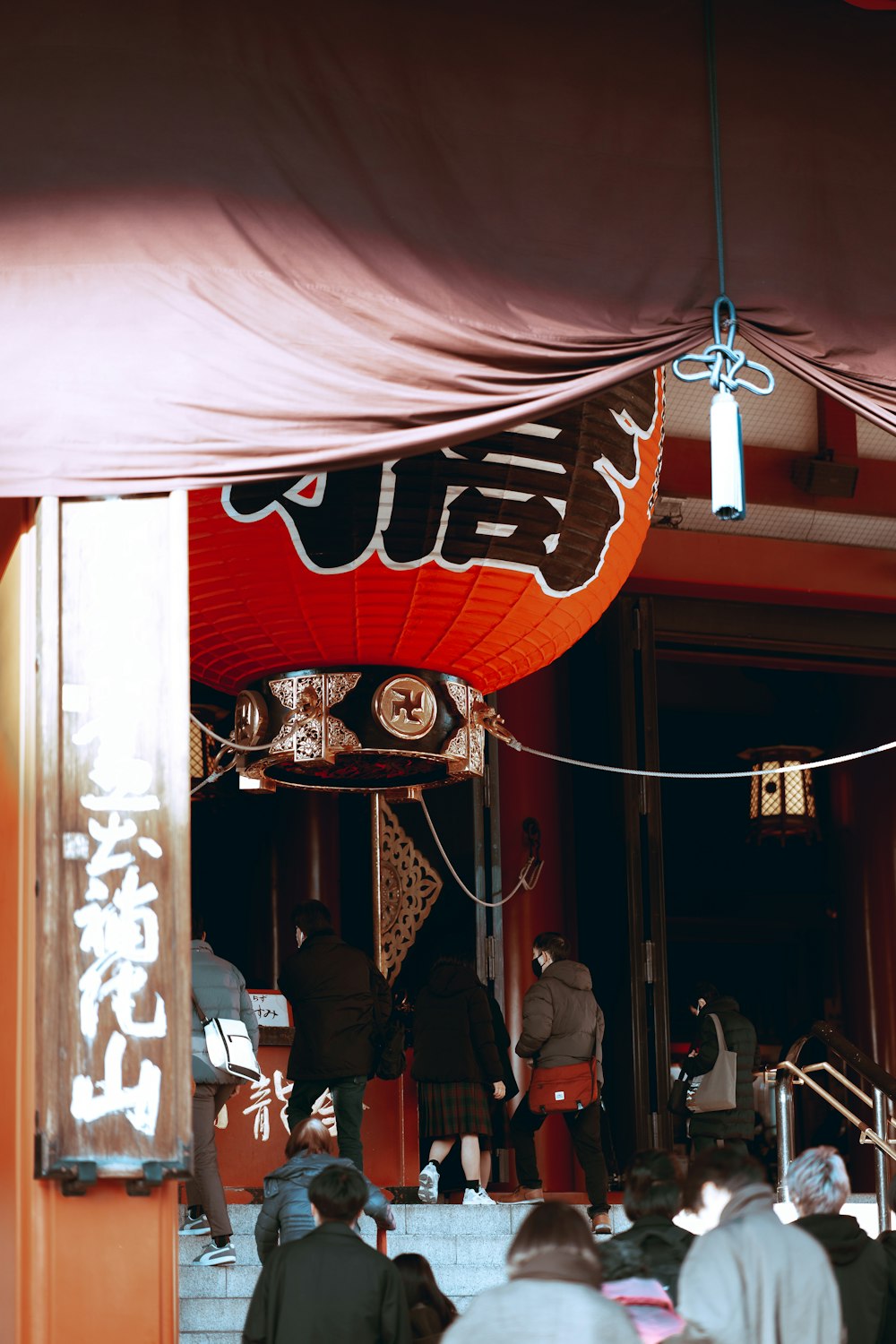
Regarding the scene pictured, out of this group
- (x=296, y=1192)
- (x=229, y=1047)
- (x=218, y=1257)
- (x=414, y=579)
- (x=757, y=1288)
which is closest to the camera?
(x=757, y=1288)

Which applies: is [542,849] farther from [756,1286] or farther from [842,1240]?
[756,1286]

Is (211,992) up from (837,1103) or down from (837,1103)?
up

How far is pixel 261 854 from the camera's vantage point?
11914 millimetres

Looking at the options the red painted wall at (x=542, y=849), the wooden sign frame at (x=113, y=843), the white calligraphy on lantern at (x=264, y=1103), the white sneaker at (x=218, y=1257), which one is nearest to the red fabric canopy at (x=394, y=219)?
the wooden sign frame at (x=113, y=843)

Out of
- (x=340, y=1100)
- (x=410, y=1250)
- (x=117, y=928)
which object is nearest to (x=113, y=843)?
(x=117, y=928)

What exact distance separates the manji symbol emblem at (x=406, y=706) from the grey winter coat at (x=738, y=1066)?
2.91 metres

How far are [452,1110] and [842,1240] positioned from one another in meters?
3.74

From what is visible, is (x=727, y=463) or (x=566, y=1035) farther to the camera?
(x=566, y=1035)

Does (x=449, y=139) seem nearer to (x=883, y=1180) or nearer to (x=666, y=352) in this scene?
(x=666, y=352)

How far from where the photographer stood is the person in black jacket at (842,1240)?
14.2 feet

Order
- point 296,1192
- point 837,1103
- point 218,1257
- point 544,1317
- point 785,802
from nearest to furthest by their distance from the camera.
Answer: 1. point 544,1317
2. point 296,1192
3. point 218,1257
4. point 837,1103
5. point 785,802

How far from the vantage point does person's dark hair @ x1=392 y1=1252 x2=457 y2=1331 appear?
178 inches

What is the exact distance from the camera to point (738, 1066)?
26.8ft

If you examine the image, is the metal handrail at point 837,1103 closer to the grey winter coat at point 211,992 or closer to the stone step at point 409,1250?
the stone step at point 409,1250
